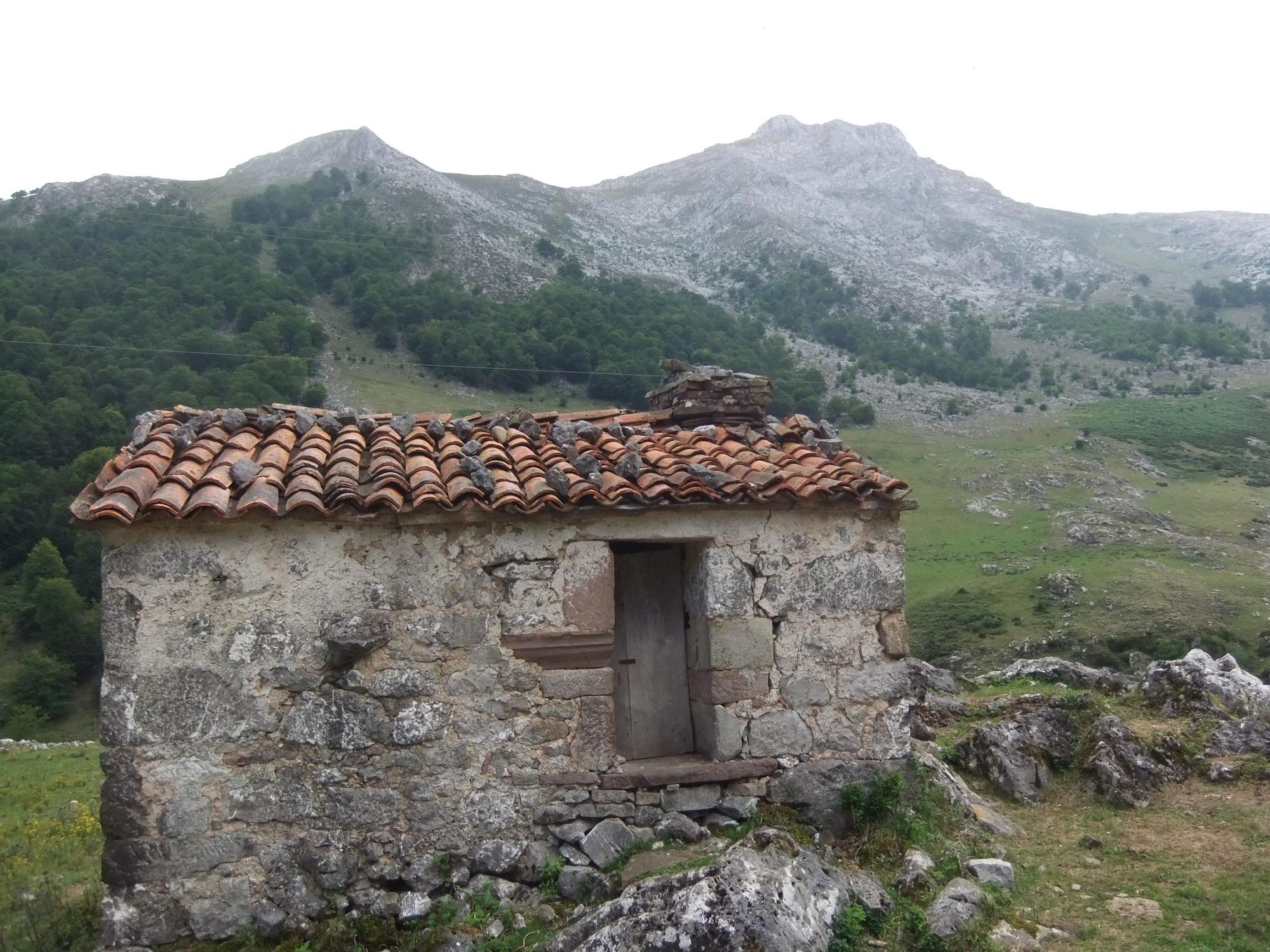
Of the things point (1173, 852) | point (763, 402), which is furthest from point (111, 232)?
point (1173, 852)

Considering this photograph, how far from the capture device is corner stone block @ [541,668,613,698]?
584cm

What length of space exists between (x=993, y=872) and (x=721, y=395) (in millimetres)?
4098

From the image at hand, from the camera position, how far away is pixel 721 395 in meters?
7.98

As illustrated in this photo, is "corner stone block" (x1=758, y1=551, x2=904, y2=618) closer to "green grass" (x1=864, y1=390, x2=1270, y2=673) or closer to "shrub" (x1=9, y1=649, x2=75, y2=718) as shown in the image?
"green grass" (x1=864, y1=390, x2=1270, y2=673)

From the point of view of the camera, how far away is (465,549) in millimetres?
5809

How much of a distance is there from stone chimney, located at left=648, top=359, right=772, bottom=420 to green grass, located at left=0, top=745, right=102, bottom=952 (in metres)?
5.66

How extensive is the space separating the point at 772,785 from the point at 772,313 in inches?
2313

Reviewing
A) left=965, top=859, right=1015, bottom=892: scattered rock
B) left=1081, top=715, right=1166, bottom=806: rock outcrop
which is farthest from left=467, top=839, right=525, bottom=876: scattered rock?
left=1081, top=715, right=1166, bottom=806: rock outcrop

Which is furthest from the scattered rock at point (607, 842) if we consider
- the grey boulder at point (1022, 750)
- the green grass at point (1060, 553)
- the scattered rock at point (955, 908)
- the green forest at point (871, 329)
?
the green forest at point (871, 329)

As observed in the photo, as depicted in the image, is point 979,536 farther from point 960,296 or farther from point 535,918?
point 960,296

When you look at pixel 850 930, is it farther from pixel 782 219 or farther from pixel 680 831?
pixel 782 219

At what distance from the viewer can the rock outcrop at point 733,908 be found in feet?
15.6

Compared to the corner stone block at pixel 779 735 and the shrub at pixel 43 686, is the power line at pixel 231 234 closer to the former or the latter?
the shrub at pixel 43 686

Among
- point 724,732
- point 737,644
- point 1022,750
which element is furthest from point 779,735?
point 1022,750
